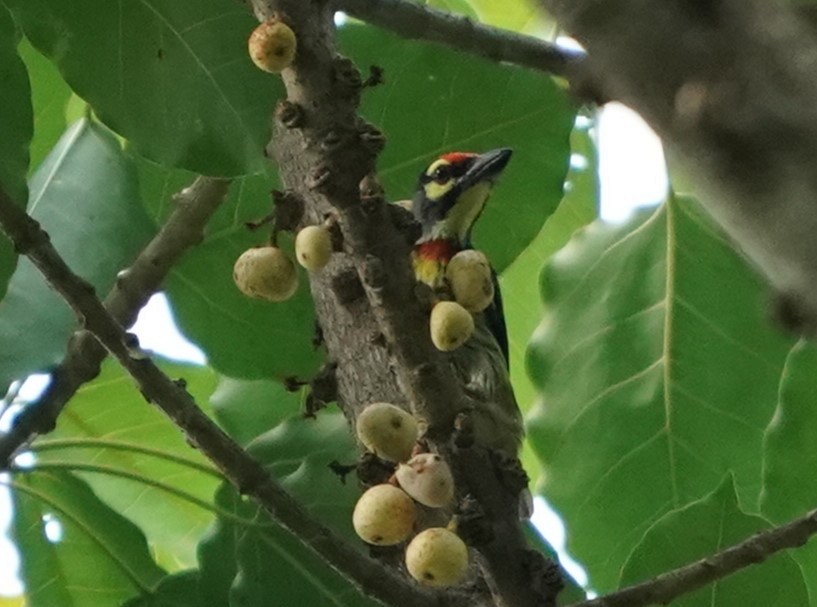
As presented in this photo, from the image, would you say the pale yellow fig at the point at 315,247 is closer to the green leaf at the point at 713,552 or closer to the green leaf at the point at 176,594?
the green leaf at the point at 713,552

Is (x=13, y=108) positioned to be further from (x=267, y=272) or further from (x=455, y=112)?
(x=455, y=112)

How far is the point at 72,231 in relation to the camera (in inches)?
62.3

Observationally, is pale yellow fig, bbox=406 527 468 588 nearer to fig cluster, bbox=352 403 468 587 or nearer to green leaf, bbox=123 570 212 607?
fig cluster, bbox=352 403 468 587

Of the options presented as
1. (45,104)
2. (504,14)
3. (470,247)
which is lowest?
(470,247)

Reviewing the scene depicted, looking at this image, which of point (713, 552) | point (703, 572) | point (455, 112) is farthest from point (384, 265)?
point (455, 112)

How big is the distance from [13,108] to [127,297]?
1.23ft

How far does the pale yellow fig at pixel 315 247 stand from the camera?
3.25ft

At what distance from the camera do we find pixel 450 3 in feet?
6.77

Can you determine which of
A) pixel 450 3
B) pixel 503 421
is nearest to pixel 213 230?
pixel 503 421

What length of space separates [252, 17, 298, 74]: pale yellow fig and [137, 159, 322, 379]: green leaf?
2.72 ft

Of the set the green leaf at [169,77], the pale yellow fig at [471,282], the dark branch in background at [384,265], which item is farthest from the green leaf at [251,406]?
the dark branch in background at [384,265]

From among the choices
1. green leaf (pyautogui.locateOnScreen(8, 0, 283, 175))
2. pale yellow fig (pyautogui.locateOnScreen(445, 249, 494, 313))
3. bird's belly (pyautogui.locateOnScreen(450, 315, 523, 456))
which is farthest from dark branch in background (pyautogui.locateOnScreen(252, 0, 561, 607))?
bird's belly (pyautogui.locateOnScreen(450, 315, 523, 456))

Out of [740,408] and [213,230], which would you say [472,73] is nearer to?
[213,230]

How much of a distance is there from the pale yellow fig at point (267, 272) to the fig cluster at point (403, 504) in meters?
0.17
